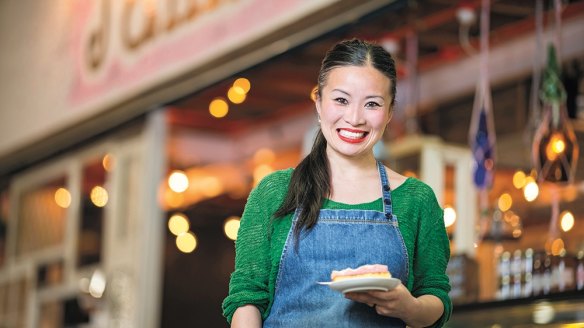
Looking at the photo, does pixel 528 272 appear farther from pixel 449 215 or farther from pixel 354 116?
pixel 354 116

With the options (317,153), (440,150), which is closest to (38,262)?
(440,150)

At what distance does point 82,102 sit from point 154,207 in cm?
96

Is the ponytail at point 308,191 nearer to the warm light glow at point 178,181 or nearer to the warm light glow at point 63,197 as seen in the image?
the warm light glow at point 63,197

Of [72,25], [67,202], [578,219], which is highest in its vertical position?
[72,25]

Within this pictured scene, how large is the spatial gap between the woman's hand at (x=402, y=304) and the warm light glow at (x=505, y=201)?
4798mm

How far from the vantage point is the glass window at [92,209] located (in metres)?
7.89

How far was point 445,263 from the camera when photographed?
2.09 meters

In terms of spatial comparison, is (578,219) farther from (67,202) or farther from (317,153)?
(317,153)

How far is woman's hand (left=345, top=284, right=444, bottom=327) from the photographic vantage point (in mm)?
1863

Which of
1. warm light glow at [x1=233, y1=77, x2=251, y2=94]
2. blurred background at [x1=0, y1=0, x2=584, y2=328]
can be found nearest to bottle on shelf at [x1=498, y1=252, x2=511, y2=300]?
blurred background at [x1=0, y1=0, x2=584, y2=328]

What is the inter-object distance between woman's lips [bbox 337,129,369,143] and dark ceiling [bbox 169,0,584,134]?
3.12 meters

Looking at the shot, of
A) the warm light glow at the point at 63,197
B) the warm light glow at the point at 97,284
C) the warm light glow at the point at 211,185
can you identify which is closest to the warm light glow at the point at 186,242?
the warm light glow at the point at 211,185

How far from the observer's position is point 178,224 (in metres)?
10.3

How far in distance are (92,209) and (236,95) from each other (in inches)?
52.6
